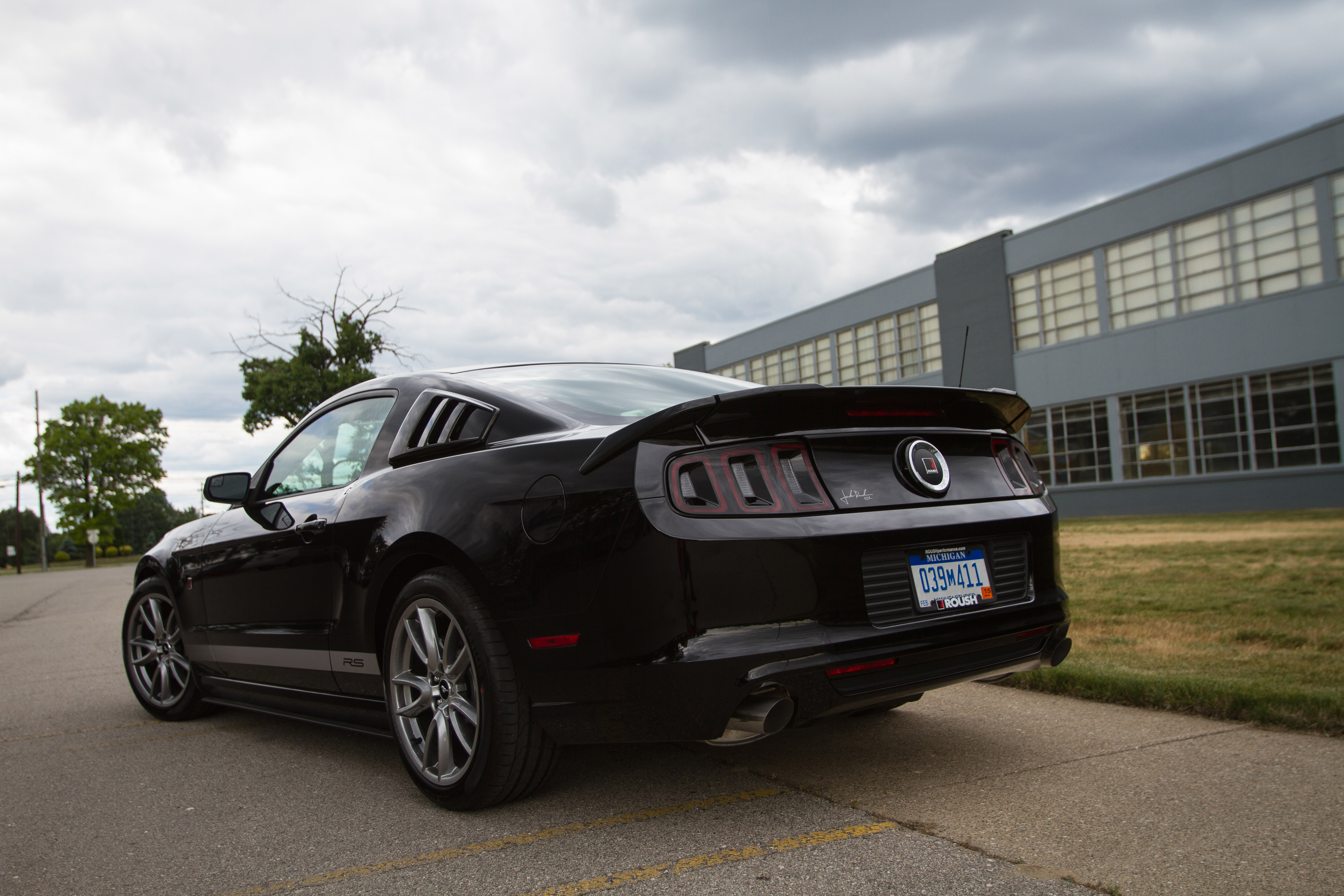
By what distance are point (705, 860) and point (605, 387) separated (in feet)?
5.73

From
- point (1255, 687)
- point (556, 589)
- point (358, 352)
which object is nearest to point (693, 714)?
point (556, 589)

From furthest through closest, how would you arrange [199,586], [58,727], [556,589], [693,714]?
[58,727] → [199,586] → [556,589] → [693,714]

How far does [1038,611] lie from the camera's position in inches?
127

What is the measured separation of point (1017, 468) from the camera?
11.3 feet

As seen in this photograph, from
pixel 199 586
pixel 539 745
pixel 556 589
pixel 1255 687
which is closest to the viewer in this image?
pixel 556 589

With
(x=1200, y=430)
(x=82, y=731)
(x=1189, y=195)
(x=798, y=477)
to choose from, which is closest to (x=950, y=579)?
(x=798, y=477)

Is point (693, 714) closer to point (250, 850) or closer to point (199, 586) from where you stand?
point (250, 850)

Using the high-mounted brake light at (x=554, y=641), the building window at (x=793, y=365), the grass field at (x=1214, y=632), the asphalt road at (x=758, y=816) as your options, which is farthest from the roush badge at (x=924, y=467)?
the building window at (x=793, y=365)

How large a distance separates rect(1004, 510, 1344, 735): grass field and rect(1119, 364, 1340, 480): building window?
43.6 feet

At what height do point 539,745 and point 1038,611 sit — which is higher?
point 1038,611

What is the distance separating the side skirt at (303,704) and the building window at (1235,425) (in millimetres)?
26709

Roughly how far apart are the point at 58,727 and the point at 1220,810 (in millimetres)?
5231

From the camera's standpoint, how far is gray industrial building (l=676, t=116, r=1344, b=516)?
24.4 meters

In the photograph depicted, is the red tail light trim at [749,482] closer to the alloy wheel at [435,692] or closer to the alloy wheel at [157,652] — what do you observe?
the alloy wheel at [435,692]
